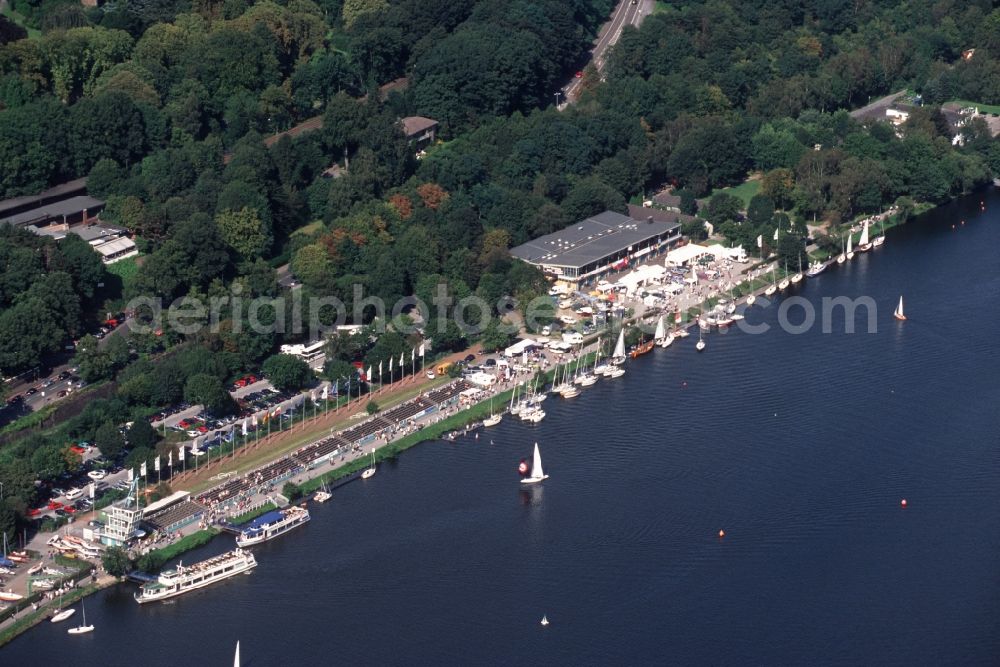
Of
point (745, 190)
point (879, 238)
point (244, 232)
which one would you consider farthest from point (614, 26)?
point (244, 232)

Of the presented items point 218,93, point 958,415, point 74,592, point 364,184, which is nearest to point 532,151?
point 364,184

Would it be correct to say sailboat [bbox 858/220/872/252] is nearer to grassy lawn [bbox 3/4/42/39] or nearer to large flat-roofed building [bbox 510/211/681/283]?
large flat-roofed building [bbox 510/211/681/283]

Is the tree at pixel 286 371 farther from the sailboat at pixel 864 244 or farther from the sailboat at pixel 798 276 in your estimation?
the sailboat at pixel 864 244

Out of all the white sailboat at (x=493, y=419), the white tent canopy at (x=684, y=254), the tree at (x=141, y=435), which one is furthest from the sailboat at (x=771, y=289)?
the tree at (x=141, y=435)

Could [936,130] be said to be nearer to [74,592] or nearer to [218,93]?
[218,93]

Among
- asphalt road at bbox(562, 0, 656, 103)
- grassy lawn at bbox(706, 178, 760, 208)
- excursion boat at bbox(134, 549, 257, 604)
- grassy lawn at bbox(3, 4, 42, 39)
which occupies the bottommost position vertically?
excursion boat at bbox(134, 549, 257, 604)

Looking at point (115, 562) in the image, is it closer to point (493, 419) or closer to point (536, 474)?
point (536, 474)

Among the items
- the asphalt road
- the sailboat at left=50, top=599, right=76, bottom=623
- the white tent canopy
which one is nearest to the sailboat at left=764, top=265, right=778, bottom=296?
the white tent canopy
